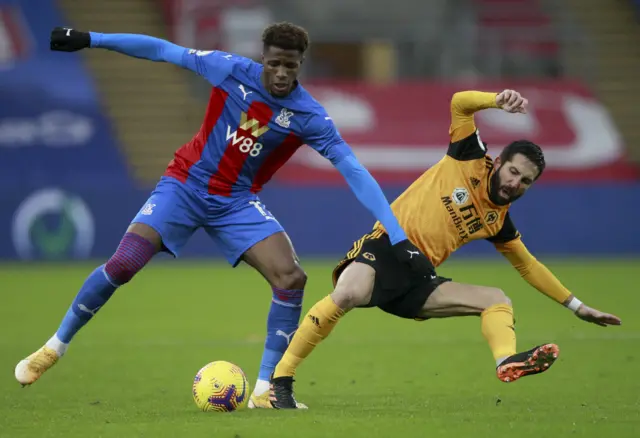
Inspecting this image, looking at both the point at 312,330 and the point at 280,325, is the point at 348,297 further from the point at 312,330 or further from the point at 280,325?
the point at 280,325

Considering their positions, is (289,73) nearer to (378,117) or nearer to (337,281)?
(337,281)

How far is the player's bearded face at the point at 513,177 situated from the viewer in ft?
23.2

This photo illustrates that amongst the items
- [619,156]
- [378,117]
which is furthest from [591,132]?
[378,117]

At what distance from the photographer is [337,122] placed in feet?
73.7

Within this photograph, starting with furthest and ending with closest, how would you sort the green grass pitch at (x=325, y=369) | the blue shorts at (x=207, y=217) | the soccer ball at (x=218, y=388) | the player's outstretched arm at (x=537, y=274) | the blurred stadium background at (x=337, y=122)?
1. the blurred stadium background at (x=337, y=122)
2. the player's outstretched arm at (x=537, y=274)
3. the blue shorts at (x=207, y=217)
4. the soccer ball at (x=218, y=388)
5. the green grass pitch at (x=325, y=369)

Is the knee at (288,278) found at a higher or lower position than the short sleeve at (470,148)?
lower

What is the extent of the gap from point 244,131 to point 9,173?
46.8ft

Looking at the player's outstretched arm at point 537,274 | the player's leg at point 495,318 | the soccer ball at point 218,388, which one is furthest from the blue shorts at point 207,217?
the player's outstretched arm at point 537,274

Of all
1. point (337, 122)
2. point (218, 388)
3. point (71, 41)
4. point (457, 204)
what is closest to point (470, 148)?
point (457, 204)

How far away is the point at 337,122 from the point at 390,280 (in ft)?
50.6

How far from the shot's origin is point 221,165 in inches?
293

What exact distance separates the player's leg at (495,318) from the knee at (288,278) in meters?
0.81

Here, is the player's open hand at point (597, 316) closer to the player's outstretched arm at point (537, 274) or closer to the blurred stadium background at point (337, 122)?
the player's outstretched arm at point (537, 274)

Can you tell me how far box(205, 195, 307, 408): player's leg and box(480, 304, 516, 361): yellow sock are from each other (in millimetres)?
1166
